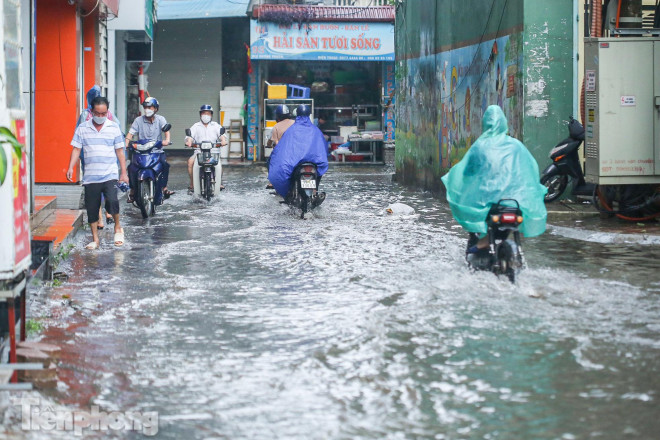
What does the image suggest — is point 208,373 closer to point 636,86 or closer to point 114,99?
point 636,86

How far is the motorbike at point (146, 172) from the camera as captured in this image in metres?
14.8

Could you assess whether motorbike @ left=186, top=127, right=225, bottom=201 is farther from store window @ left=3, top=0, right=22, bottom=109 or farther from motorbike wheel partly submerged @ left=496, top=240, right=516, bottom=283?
store window @ left=3, top=0, right=22, bottom=109

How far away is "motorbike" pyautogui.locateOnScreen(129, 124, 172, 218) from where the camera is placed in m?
14.8

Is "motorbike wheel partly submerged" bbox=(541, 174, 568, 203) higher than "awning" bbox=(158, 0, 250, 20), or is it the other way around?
"awning" bbox=(158, 0, 250, 20)

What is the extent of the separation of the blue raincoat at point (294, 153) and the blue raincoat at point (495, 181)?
5967mm

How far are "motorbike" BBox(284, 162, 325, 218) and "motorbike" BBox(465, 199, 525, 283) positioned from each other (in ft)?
19.6

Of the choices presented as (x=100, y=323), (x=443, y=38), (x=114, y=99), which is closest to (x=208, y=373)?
(x=100, y=323)

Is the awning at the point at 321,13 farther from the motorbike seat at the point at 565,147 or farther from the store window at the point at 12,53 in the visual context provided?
the store window at the point at 12,53

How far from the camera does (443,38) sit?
2022 centimetres

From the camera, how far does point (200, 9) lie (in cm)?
3075

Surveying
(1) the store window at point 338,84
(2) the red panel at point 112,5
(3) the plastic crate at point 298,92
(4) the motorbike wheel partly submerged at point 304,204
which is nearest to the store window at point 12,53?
(4) the motorbike wheel partly submerged at point 304,204

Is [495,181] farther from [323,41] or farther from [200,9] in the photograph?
[200,9]

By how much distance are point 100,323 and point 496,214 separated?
136 inches

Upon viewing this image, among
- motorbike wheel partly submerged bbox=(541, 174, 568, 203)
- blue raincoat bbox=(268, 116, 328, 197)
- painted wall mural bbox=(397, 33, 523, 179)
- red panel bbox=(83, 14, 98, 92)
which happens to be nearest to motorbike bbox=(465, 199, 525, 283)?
blue raincoat bbox=(268, 116, 328, 197)
